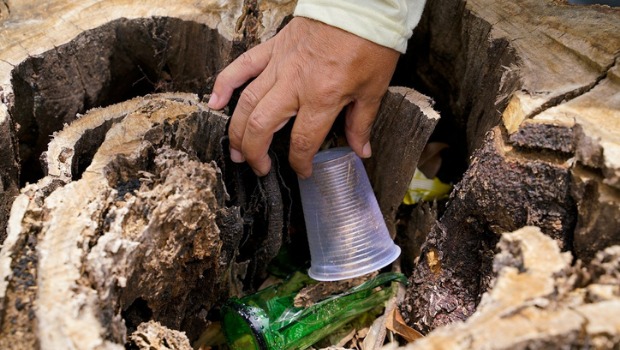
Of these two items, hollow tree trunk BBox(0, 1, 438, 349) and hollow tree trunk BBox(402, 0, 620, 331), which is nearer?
hollow tree trunk BBox(0, 1, 438, 349)

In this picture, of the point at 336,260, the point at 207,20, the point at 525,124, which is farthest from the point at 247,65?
the point at 525,124

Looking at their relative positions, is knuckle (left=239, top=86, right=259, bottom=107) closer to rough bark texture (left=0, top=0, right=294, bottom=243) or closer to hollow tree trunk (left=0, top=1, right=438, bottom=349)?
hollow tree trunk (left=0, top=1, right=438, bottom=349)

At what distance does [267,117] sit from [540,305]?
2.29ft

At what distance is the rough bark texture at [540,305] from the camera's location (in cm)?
79

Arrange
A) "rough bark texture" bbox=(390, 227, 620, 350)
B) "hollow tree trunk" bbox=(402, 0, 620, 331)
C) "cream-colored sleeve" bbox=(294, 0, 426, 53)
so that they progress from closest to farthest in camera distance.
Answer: "rough bark texture" bbox=(390, 227, 620, 350) → "hollow tree trunk" bbox=(402, 0, 620, 331) → "cream-colored sleeve" bbox=(294, 0, 426, 53)

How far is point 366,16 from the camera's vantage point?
1316mm

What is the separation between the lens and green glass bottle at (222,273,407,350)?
1334mm

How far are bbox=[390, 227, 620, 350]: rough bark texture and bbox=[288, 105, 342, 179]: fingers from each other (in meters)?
0.54

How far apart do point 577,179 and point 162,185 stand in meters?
0.70

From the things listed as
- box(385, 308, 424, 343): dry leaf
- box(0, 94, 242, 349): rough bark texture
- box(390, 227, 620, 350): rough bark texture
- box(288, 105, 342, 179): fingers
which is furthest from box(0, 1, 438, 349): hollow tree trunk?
box(390, 227, 620, 350): rough bark texture

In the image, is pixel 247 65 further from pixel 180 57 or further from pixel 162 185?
pixel 162 185

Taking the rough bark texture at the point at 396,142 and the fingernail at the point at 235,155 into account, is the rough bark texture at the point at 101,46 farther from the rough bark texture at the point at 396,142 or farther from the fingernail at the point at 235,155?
the rough bark texture at the point at 396,142

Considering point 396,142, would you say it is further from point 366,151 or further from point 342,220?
point 342,220

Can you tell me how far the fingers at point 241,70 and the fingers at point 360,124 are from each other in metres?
0.22
